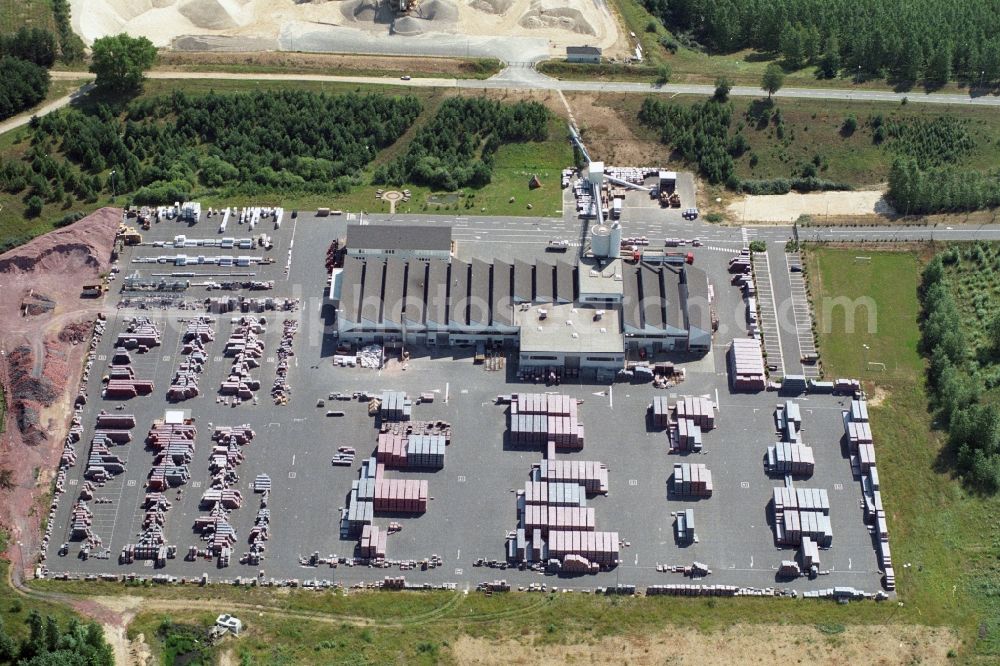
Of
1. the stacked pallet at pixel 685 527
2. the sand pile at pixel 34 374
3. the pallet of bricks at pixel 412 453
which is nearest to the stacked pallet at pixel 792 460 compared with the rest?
the stacked pallet at pixel 685 527

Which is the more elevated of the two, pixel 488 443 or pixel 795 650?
pixel 488 443

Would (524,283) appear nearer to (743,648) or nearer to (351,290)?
(351,290)

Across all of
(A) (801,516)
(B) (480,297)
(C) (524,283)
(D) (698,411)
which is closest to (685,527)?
(A) (801,516)

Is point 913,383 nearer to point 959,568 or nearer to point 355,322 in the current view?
point 959,568

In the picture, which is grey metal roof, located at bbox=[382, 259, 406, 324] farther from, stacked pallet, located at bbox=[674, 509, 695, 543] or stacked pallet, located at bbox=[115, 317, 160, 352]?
stacked pallet, located at bbox=[674, 509, 695, 543]

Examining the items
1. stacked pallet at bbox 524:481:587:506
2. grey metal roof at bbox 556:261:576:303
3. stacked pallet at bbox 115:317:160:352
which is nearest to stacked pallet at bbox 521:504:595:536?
stacked pallet at bbox 524:481:587:506

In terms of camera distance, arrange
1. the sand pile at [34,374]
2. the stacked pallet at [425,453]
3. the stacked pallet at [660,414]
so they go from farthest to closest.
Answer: the stacked pallet at [660,414] → the stacked pallet at [425,453] → the sand pile at [34,374]

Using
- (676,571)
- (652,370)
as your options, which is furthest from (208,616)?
(652,370)

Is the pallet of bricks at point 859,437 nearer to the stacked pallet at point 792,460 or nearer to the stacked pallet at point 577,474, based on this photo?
the stacked pallet at point 792,460
